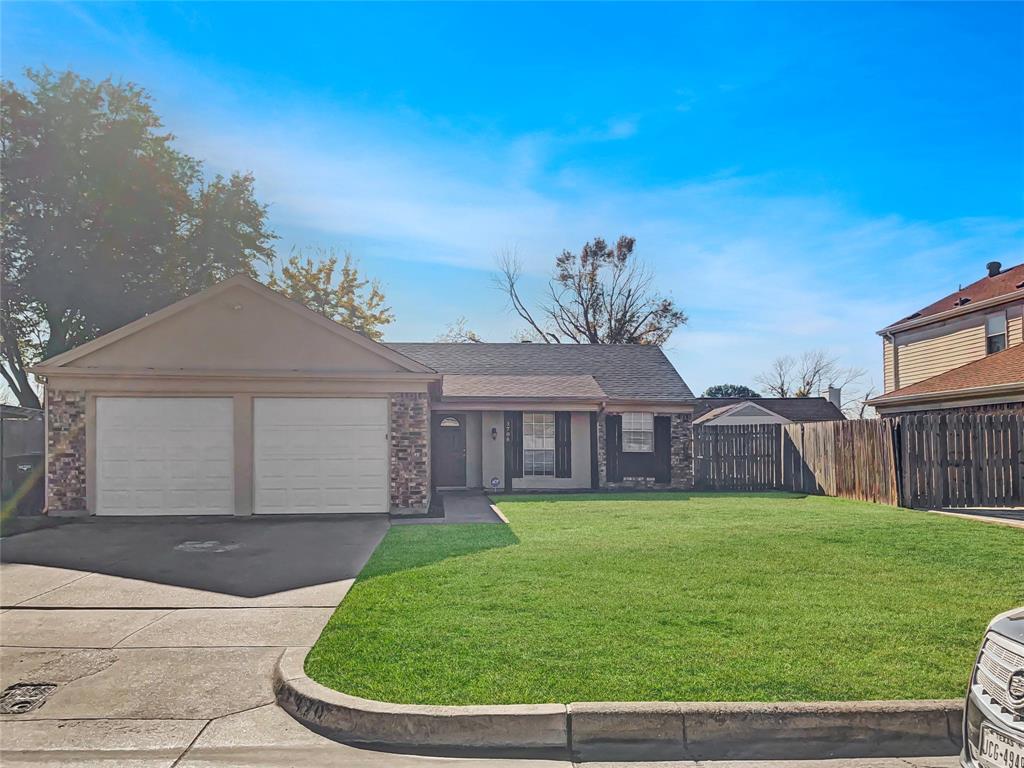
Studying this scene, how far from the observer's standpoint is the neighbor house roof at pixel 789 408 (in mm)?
35750

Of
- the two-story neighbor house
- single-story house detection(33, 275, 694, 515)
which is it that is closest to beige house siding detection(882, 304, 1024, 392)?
the two-story neighbor house

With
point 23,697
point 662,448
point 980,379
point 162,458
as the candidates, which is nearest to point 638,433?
point 662,448

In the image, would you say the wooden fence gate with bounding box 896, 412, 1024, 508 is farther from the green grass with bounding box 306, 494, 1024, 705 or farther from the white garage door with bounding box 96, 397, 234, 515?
the white garage door with bounding box 96, 397, 234, 515

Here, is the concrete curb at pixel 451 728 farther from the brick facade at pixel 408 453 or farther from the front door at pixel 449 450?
the front door at pixel 449 450

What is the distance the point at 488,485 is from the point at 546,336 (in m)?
21.0

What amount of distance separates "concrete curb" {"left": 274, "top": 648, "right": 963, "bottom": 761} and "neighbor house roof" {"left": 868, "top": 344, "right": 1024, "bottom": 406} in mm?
14898

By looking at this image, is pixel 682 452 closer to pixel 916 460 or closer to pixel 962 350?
pixel 916 460

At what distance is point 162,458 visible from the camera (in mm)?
14172

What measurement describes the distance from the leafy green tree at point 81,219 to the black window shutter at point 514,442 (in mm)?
14597

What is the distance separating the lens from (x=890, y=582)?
300 inches

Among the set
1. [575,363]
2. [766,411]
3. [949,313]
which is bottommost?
[766,411]

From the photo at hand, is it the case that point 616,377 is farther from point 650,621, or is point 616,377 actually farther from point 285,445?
point 650,621

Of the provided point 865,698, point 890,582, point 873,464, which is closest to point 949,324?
point 873,464

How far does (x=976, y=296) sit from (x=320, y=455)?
20.0 metres
